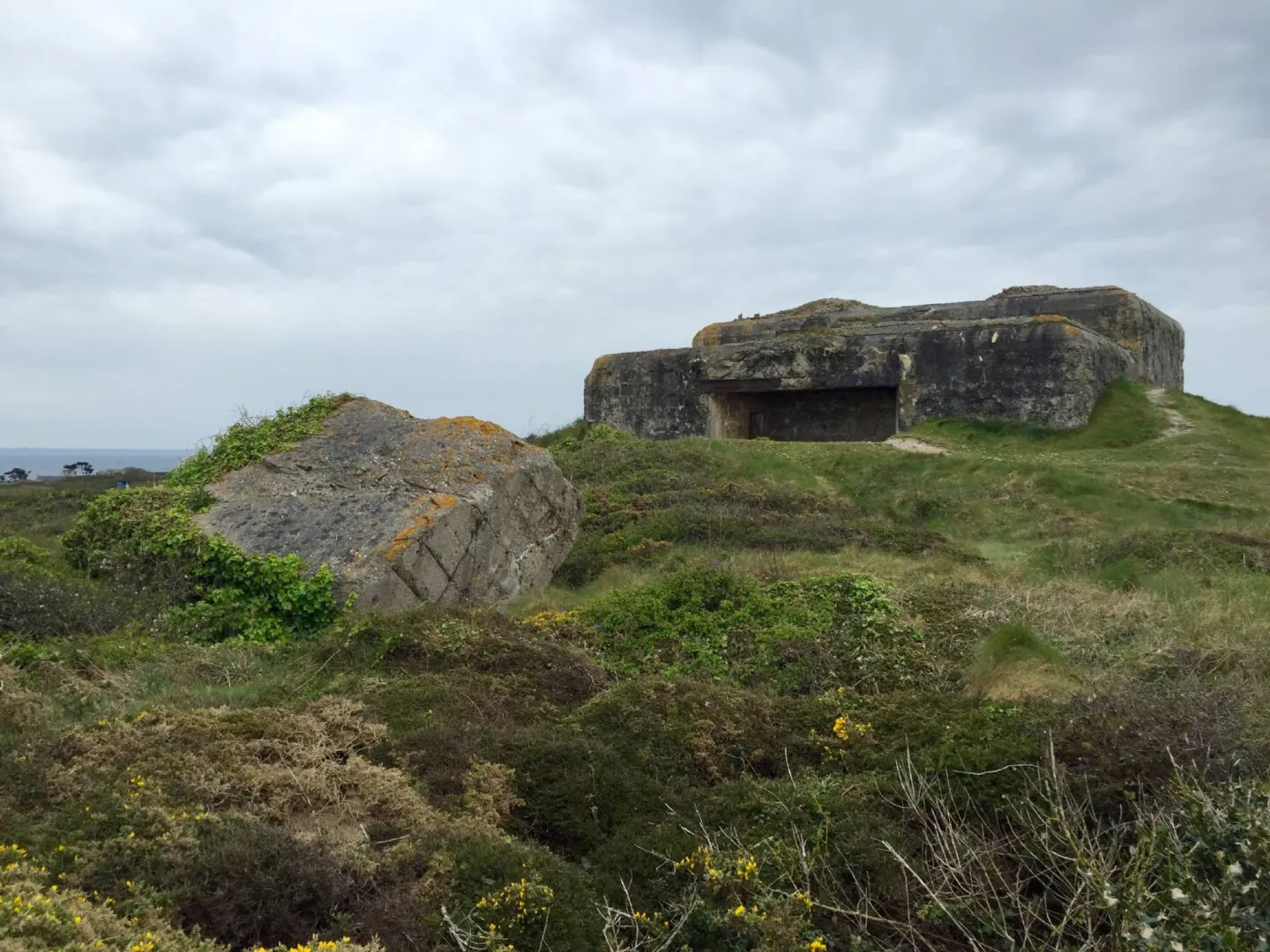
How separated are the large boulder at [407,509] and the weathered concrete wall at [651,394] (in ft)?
28.1

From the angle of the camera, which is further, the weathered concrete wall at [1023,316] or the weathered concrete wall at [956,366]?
the weathered concrete wall at [1023,316]

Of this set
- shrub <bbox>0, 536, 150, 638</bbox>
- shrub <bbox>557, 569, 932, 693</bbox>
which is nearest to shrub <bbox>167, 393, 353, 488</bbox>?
shrub <bbox>0, 536, 150, 638</bbox>

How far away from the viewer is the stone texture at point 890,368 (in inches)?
634

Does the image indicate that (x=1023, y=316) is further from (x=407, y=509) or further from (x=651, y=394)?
(x=407, y=509)

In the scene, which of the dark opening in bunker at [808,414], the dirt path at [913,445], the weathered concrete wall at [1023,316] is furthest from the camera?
the dark opening in bunker at [808,414]

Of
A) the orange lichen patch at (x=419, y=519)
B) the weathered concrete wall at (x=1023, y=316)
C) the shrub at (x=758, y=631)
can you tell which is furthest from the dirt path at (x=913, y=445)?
the orange lichen patch at (x=419, y=519)

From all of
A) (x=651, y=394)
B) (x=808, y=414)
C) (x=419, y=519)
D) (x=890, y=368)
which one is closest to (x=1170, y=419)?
(x=890, y=368)

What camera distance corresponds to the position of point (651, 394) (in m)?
18.8

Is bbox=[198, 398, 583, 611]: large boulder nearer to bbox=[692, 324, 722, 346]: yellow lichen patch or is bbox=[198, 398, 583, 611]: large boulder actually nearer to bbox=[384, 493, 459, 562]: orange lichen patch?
bbox=[384, 493, 459, 562]: orange lichen patch

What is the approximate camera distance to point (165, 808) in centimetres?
379

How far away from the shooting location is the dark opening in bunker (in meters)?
18.8

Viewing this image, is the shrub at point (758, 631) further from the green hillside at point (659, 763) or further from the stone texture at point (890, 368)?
the stone texture at point (890, 368)

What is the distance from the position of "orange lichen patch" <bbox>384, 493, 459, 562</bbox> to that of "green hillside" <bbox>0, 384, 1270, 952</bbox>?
102 centimetres

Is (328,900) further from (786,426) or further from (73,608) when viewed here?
(786,426)
